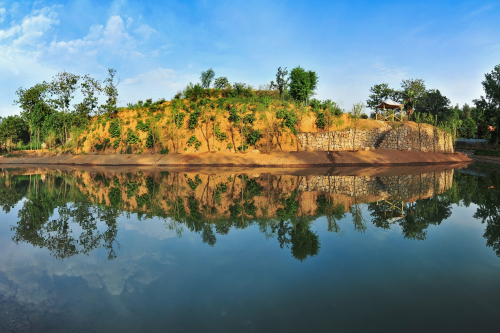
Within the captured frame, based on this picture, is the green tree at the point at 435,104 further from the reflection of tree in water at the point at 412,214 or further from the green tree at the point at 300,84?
the reflection of tree in water at the point at 412,214

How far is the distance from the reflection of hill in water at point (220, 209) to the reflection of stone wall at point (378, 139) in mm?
19485

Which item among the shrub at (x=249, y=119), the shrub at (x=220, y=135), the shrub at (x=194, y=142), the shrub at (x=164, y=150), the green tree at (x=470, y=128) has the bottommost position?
the shrub at (x=164, y=150)

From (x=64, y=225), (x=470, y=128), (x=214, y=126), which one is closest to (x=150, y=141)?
(x=214, y=126)

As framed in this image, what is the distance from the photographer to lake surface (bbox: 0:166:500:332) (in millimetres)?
3908

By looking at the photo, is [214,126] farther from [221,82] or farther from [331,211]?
[331,211]

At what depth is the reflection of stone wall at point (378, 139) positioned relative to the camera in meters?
35.0

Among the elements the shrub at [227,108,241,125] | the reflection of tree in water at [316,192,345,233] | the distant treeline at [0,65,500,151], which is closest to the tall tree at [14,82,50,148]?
the distant treeline at [0,65,500,151]

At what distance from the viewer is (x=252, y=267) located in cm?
555

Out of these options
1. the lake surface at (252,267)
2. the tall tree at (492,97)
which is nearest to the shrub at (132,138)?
the lake surface at (252,267)

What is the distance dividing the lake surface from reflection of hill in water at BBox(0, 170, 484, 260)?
7 cm

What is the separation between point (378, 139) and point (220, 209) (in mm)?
31114

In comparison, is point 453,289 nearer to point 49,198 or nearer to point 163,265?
point 163,265

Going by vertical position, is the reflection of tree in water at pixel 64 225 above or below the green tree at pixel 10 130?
below

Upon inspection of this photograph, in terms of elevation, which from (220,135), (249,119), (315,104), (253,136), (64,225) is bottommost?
(64,225)
